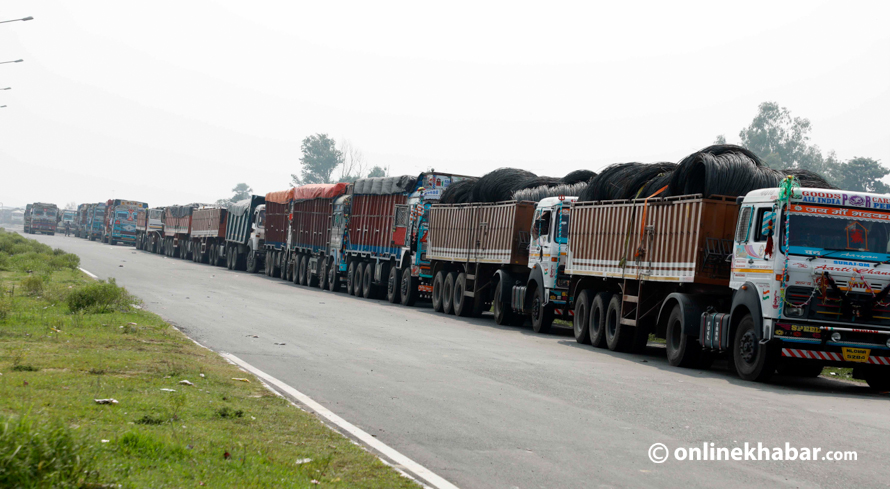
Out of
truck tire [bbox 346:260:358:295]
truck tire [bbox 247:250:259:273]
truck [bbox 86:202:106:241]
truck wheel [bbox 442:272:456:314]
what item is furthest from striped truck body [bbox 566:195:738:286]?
truck [bbox 86:202:106:241]

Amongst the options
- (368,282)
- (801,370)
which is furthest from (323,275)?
(801,370)

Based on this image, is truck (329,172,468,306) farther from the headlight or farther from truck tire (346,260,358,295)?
the headlight

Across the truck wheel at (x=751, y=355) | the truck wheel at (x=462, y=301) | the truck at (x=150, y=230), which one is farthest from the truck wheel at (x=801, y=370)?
the truck at (x=150, y=230)

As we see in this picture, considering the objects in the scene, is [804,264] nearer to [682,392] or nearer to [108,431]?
[682,392]

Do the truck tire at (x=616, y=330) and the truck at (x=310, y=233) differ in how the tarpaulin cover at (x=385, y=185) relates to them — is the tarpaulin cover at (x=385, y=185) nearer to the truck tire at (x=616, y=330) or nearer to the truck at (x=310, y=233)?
the truck at (x=310, y=233)

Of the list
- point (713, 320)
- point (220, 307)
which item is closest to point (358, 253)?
point (220, 307)

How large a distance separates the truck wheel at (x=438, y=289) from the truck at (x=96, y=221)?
242ft

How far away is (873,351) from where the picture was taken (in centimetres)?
1289

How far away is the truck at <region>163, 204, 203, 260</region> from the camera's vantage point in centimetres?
6267

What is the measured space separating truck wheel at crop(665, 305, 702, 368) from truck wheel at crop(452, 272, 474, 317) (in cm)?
996

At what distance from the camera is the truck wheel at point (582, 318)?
19000 mm

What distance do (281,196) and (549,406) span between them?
36223mm

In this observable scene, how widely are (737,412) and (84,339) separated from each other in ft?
29.3

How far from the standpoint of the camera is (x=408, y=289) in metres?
29.3
